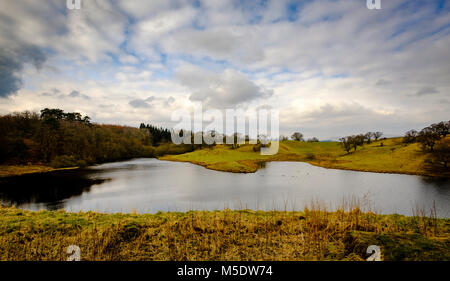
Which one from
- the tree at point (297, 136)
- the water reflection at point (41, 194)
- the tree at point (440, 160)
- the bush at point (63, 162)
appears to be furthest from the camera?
the tree at point (297, 136)

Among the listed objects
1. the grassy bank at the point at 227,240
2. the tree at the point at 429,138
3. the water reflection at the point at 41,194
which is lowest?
the water reflection at the point at 41,194

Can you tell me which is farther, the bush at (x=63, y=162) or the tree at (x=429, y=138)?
the bush at (x=63, y=162)

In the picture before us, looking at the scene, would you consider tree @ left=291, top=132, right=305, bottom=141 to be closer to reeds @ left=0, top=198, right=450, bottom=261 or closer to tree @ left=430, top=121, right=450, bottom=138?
tree @ left=430, top=121, right=450, bottom=138

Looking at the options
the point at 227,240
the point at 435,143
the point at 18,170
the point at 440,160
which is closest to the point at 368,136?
the point at 435,143

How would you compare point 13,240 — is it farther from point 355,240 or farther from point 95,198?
point 95,198

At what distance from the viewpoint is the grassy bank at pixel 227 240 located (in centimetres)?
457

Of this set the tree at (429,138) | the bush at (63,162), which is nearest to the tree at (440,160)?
the tree at (429,138)

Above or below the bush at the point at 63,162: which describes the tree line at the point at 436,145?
above

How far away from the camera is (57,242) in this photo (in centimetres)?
598

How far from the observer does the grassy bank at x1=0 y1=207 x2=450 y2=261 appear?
4573 millimetres

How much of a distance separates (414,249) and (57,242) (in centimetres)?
913

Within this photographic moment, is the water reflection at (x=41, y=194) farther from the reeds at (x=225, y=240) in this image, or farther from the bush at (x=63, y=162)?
the bush at (x=63, y=162)

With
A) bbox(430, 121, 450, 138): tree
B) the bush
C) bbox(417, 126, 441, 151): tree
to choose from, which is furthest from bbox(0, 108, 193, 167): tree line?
bbox(430, 121, 450, 138): tree
